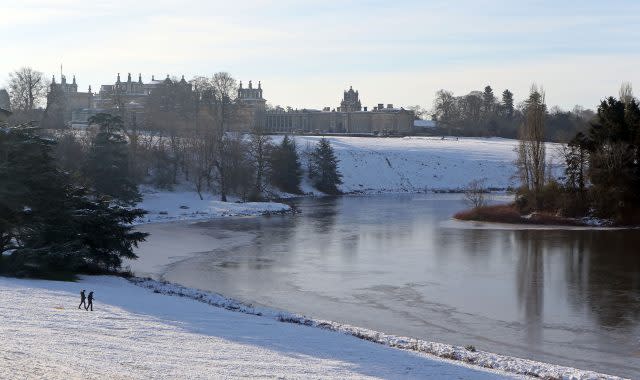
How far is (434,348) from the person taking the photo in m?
15.4

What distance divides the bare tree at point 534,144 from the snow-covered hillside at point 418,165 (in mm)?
26267

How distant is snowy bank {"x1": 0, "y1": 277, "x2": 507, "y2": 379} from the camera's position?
11812 millimetres

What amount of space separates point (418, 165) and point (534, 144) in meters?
40.2

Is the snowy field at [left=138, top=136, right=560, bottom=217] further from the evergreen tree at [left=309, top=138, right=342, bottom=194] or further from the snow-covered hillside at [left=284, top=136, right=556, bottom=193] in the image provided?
the evergreen tree at [left=309, top=138, right=342, bottom=194]

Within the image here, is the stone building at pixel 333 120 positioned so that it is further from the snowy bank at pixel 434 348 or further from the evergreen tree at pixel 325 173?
the snowy bank at pixel 434 348

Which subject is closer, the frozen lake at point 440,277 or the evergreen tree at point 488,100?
the frozen lake at point 440,277

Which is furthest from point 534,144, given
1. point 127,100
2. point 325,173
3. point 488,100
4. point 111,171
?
→ point 488,100

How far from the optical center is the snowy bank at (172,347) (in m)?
11.8

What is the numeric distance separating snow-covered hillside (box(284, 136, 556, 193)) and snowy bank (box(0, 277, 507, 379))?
55612 millimetres

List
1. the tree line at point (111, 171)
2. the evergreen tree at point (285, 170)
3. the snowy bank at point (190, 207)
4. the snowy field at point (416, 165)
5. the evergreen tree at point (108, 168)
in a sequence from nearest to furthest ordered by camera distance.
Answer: the tree line at point (111, 171), the evergreen tree at point (108, 168), the snowy bank at point (190, 207), the evergreen tree at point (285, 170), the snowy field at point (416, 165)

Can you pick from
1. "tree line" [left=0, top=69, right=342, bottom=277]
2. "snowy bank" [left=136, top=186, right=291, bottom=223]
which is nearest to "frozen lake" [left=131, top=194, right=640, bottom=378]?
"tree line" [left=0, top=69, right=342, bottom=277]

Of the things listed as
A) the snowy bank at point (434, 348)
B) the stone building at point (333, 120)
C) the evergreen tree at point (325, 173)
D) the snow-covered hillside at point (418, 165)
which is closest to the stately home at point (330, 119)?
the stone building at point (333, 120)

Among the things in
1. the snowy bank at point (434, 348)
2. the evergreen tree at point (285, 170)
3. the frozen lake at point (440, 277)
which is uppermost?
the evergreen tree at point (285, 170)

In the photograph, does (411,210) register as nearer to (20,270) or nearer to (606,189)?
(606,189)
